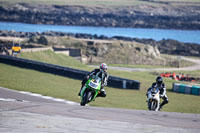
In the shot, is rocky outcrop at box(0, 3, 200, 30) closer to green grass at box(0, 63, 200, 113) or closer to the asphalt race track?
green grass at box(0, 63, 200, 113)

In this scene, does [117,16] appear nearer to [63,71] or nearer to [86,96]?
[63,71]

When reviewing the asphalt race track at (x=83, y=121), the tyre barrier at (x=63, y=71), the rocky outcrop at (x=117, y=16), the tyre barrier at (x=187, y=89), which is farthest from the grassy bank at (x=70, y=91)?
the rocky outcrop at (x=117, y=16)

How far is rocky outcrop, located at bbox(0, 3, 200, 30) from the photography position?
465 ft

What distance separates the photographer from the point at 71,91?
70.4 ft

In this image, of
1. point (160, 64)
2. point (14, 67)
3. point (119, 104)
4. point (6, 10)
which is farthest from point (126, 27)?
point (119, 104)

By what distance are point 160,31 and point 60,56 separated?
103739mm

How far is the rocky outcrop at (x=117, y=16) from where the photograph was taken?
141875 millimetres

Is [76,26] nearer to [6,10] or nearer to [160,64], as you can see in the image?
[6,10]

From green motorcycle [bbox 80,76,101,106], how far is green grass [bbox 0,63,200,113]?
3.41 m

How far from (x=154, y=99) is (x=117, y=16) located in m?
158

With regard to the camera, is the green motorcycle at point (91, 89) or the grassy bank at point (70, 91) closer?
the green motorcycle at point (91, 89)

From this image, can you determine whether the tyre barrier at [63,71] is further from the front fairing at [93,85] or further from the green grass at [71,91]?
the front fairing at [93,85]

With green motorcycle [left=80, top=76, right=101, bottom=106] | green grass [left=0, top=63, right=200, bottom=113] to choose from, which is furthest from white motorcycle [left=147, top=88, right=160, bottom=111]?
green grass [left=0, top=63, right=200, bottom=113]

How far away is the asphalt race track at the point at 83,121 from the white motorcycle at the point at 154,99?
124 inches
